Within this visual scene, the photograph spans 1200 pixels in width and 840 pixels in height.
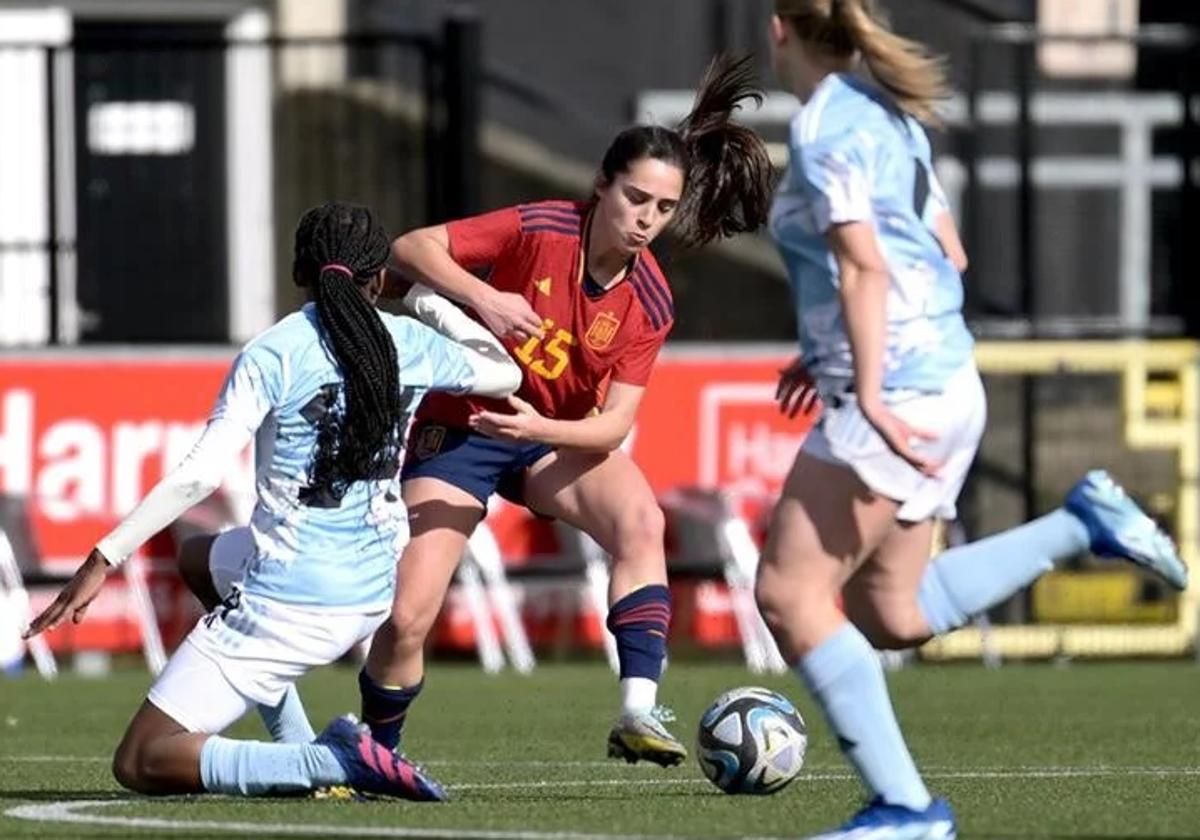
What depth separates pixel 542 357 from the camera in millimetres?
9227

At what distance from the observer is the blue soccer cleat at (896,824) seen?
6840mm

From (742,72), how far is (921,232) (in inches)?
95.3

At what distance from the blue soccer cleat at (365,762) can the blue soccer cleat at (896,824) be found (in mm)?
1302

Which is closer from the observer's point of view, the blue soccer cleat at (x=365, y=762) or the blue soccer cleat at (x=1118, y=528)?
the blue soccer cleat at (x=1118, y=528)

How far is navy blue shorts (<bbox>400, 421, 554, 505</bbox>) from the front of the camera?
9.17m

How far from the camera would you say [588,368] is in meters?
9.26

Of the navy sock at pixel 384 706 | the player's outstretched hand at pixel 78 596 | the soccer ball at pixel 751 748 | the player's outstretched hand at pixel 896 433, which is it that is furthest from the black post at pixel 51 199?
the player's outstretched hand at pixel 896 433

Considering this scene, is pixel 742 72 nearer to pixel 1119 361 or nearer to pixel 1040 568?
pixel 1040 568

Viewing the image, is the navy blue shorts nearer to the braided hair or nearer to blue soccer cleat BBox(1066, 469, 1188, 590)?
the braided hair

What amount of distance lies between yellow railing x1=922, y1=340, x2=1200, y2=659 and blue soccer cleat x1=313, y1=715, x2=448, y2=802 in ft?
30.9

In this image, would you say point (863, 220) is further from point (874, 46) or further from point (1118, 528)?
point (1118, 528)

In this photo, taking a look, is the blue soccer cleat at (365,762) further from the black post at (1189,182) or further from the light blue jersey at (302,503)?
the black post at (1189,182)

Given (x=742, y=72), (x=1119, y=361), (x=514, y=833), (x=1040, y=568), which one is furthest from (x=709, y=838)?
(x=1119, y=361)

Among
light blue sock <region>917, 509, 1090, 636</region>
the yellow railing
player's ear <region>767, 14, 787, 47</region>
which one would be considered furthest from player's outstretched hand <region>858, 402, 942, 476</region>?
the yellow railing
